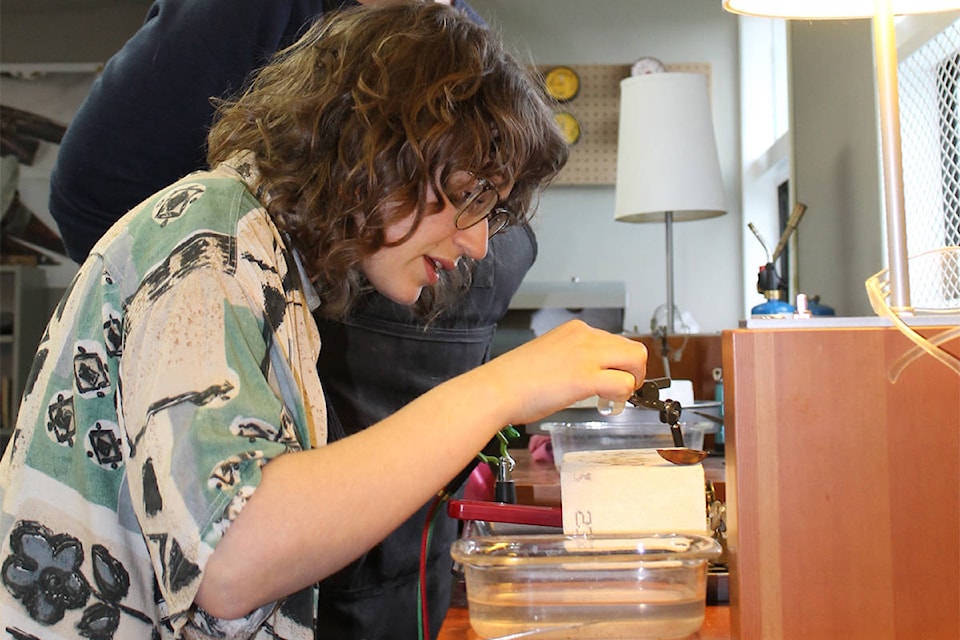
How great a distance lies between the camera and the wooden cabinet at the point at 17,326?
200 inches

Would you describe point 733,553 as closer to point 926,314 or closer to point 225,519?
point 926,314

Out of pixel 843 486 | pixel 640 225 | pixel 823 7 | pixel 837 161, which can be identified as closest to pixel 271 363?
pixel 843 486

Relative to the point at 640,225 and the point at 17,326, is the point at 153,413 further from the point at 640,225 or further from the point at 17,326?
the point at 17,326

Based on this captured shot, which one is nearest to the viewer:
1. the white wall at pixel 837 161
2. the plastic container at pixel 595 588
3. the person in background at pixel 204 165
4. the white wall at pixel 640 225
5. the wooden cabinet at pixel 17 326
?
the plastic container at pixel 595 588

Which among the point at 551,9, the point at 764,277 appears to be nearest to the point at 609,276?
the point at 551,9

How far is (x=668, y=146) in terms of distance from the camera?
293 cm

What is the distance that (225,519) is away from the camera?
64 centimetres

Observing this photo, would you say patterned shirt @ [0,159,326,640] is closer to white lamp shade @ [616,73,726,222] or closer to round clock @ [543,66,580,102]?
white lamp shade @ [616,73,726,222]

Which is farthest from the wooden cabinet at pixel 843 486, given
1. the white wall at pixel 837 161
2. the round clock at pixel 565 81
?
the round clock at pixel 565 81

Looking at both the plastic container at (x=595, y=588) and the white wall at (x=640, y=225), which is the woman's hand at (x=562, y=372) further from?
the white wall at (x=640, y=225)

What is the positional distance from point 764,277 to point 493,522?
3.95ft

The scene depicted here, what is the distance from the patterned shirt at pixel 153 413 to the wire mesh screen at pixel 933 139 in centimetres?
117

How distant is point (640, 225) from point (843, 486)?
403cm

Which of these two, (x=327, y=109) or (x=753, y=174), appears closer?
(x=327, y=109)
